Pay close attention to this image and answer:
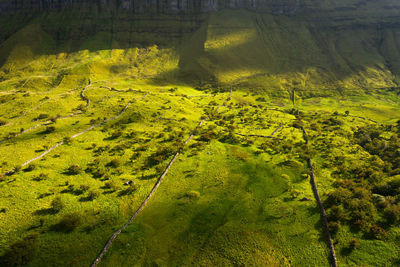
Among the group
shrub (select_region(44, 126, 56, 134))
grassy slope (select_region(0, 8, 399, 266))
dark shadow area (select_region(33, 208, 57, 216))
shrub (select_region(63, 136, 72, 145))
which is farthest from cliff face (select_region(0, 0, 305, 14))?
dark shadow area (select_region(33, 208, 57, 216))

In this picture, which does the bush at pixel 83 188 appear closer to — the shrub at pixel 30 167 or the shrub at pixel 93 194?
the shrub at pixel 93 194

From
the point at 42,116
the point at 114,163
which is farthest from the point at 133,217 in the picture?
the point at 42,116

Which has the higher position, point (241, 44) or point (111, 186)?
point (241, 44)

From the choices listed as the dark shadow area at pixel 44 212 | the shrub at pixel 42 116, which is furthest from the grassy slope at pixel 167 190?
the shrub at pixel 42 116

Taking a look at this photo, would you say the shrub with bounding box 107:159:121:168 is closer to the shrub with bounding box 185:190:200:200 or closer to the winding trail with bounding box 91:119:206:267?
the winding trail with bounding box 91:119:206:267

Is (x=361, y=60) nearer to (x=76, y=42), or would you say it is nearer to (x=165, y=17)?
(x=165, y=17)

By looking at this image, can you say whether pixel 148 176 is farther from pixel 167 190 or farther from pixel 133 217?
pixel 133 217
